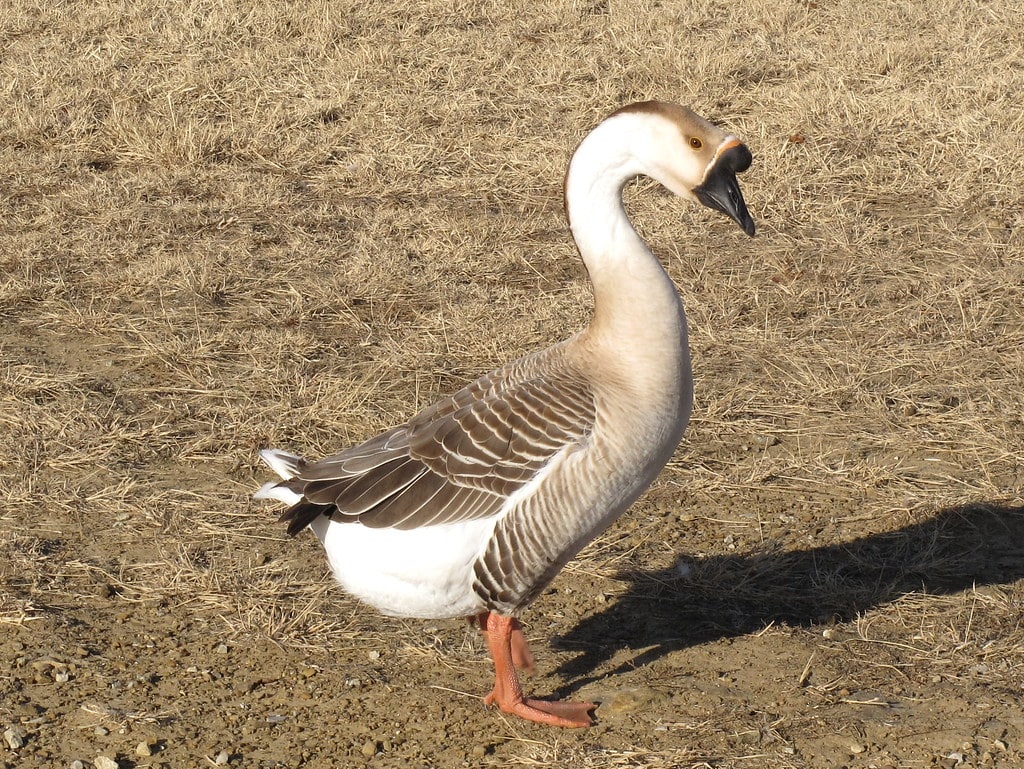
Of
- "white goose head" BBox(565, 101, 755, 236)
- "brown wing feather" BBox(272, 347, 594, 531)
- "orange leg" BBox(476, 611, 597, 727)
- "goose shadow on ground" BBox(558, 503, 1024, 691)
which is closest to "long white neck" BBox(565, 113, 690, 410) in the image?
"white goose head" BBox(565, 101, 755, 236)

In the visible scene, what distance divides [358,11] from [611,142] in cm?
852

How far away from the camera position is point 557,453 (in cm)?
357

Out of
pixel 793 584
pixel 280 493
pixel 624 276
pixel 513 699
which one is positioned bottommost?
pixel 793 584

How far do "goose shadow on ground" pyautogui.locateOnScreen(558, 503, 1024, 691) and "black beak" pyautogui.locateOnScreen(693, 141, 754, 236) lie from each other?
4.61ft

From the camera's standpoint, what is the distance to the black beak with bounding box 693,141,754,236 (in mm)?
3617

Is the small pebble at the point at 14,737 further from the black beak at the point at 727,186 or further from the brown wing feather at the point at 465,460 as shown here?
the black beak at the point at 727,186

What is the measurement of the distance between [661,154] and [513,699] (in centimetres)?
164

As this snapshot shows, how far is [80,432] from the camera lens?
17.6 feet

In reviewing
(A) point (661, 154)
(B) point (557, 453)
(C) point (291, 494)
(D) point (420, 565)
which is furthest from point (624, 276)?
(C) point (291, 494)

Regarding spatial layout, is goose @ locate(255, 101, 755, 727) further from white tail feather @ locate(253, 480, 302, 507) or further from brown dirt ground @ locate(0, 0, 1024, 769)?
brown dirt ground @ locate(0, 0, 1024, 769)

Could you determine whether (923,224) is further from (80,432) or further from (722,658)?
(80,432)

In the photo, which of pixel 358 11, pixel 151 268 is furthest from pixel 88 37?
pixel 151 268

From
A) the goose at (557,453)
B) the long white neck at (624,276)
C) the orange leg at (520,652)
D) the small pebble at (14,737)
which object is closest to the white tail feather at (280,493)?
the goose at (557,453)

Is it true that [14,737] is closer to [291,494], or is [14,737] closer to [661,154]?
[291,494]
